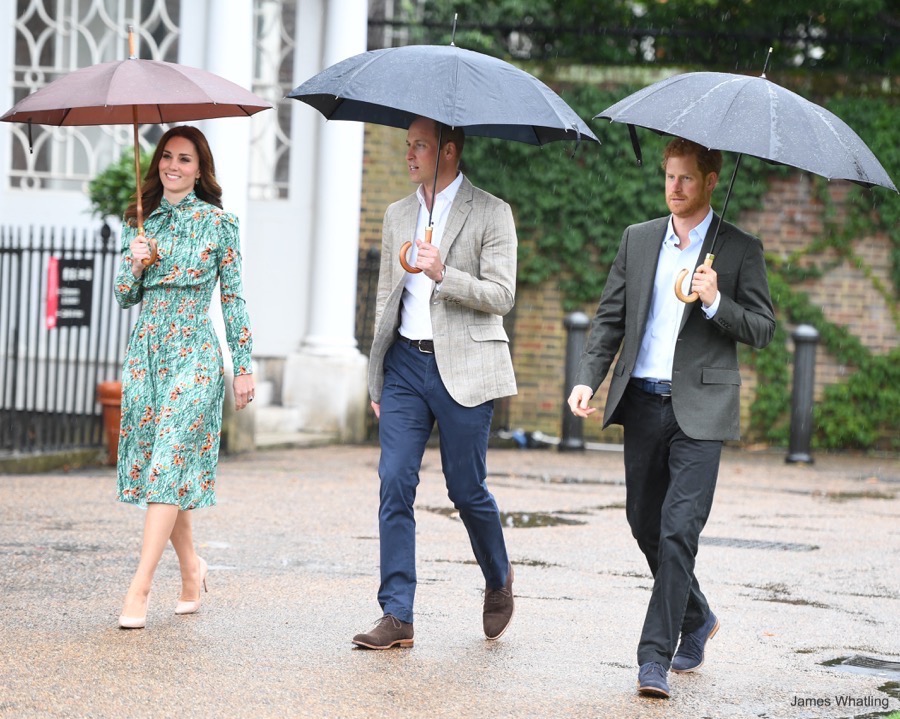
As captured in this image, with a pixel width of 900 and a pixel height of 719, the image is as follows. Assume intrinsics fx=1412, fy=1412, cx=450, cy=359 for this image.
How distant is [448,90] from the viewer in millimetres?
4766

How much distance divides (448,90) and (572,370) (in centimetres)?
805

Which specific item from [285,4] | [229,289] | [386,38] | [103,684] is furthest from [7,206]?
[103,684]

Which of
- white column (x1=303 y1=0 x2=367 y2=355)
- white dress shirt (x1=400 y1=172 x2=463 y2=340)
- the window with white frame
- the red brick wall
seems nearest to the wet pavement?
white dress shirt (x1=400 y1=172 x2=463 y2=340)

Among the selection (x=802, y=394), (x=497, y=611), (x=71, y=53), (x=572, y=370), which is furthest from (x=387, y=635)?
(x=71, y=53)

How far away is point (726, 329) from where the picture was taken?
4613 millimetres

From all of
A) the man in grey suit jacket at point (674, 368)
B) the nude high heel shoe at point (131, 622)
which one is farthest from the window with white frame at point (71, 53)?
the man in grey suit jacket at point (674, 368)

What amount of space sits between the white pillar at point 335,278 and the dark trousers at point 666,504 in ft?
26.2

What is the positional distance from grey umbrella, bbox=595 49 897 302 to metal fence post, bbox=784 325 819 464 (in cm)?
811

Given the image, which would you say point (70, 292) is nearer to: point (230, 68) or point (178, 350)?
point (230, 68)

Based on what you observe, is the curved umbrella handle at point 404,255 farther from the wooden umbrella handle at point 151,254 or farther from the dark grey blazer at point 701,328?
the wooden umbrella handle at point 151,254

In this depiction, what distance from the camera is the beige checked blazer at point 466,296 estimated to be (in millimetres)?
5016

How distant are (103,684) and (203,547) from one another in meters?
2.76

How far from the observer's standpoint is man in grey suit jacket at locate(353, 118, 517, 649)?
5.00 metres

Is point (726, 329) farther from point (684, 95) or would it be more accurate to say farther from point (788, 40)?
point (788, 40)
